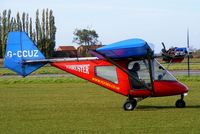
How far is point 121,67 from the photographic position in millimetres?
13492

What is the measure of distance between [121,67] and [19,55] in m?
3.88

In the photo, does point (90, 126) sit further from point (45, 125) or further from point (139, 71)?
point (139, 71)

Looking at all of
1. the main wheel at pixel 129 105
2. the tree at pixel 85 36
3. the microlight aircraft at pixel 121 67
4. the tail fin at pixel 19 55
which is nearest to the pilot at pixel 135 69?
the microlight aircraft at pixel 121 67

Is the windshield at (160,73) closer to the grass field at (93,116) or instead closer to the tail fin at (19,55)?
the grass field at (93,116)

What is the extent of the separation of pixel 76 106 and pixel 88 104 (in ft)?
2.53

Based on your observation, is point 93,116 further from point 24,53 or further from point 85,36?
point 85,36

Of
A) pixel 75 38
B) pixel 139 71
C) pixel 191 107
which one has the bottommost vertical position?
pixel 191 107

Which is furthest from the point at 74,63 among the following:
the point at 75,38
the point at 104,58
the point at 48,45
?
the point at 75,38

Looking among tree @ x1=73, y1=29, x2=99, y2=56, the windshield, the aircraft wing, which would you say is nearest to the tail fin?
the aircraft wing

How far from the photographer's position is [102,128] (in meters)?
9.92

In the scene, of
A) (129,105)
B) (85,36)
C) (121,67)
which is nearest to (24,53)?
(121,67)

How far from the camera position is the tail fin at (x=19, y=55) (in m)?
14.2

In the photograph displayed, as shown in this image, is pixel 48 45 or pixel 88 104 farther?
pixel 48 45

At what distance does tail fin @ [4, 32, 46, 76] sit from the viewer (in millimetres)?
14227
